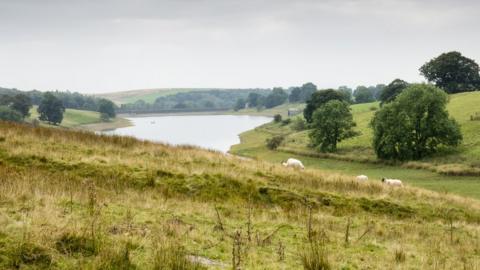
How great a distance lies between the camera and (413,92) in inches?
2416

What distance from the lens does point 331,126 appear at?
73.6 m

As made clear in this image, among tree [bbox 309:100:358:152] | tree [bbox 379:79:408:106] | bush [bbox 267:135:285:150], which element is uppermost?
tree [bbox 379:79:408:106]

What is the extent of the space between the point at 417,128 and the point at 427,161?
6.31m

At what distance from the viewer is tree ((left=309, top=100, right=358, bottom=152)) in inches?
2884

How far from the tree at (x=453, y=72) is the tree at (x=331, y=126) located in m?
41.9

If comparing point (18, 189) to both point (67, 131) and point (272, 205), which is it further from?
point (67, 131)

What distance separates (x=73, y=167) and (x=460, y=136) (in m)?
56.2

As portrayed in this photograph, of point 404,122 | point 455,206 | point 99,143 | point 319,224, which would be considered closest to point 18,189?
point 319,224

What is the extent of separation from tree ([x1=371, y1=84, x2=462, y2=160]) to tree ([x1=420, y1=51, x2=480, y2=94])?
4757cm

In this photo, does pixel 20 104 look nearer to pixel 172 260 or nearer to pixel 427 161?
pixel 427 161

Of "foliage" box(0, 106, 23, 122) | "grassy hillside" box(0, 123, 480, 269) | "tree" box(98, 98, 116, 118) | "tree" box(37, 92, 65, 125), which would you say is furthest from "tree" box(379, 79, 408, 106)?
"tree" box(98, 98, 116, 118)

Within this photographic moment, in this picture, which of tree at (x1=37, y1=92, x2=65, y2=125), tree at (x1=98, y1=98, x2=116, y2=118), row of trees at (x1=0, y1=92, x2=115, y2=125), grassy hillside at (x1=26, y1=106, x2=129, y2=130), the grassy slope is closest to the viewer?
the grassy slope

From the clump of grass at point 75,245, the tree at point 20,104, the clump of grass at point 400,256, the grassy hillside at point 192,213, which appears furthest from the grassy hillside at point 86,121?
the clump of grass at point 75,245

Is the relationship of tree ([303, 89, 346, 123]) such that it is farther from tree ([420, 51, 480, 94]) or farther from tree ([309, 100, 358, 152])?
tree ([309, 100, 358, 152])
